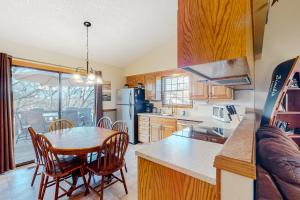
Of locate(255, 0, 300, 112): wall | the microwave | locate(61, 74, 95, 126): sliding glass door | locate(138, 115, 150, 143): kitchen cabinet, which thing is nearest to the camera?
locate(255, 0, 300, 112): wall

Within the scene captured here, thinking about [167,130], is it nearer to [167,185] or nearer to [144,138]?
[144,138]

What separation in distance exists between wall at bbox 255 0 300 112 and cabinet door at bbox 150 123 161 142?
228 cm

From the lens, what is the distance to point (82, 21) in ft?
8.57

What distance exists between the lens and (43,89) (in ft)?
11.0

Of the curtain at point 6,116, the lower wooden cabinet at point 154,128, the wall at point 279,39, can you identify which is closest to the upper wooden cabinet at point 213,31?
the wall at point 279,39

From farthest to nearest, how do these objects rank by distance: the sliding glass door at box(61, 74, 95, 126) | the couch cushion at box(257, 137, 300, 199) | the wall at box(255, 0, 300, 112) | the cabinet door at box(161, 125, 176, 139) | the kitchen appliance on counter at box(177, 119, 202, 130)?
the sliding glass door at box(61, 74, 95, 126), the cabinet door at box(161, 125, 176, 139), the kitchen appliance on counter at box(177, 119, 202, 130), the wall at box(255, 0, 300, 112), the couch cushion at box(257, 137, 300, 199)

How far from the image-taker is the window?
3863mm

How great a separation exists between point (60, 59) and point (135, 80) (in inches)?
82.8

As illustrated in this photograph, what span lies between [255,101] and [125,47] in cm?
310

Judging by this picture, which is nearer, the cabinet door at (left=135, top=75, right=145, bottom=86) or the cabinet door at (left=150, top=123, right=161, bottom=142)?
the cabinet door at (left=150, top=123, right=161, bottom=142)

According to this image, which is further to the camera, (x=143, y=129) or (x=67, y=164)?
(x=143, y=129)

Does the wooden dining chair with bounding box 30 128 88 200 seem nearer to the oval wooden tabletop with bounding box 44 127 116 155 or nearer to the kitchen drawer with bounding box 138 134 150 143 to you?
the oval wooden tabletop with bounding box 44 127 116 155

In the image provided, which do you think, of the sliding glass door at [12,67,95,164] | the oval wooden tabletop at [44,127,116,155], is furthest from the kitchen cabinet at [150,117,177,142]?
the sliding glass door at [12,67,95,164]

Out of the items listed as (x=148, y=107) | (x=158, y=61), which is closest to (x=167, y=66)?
(x=158, y=61)
